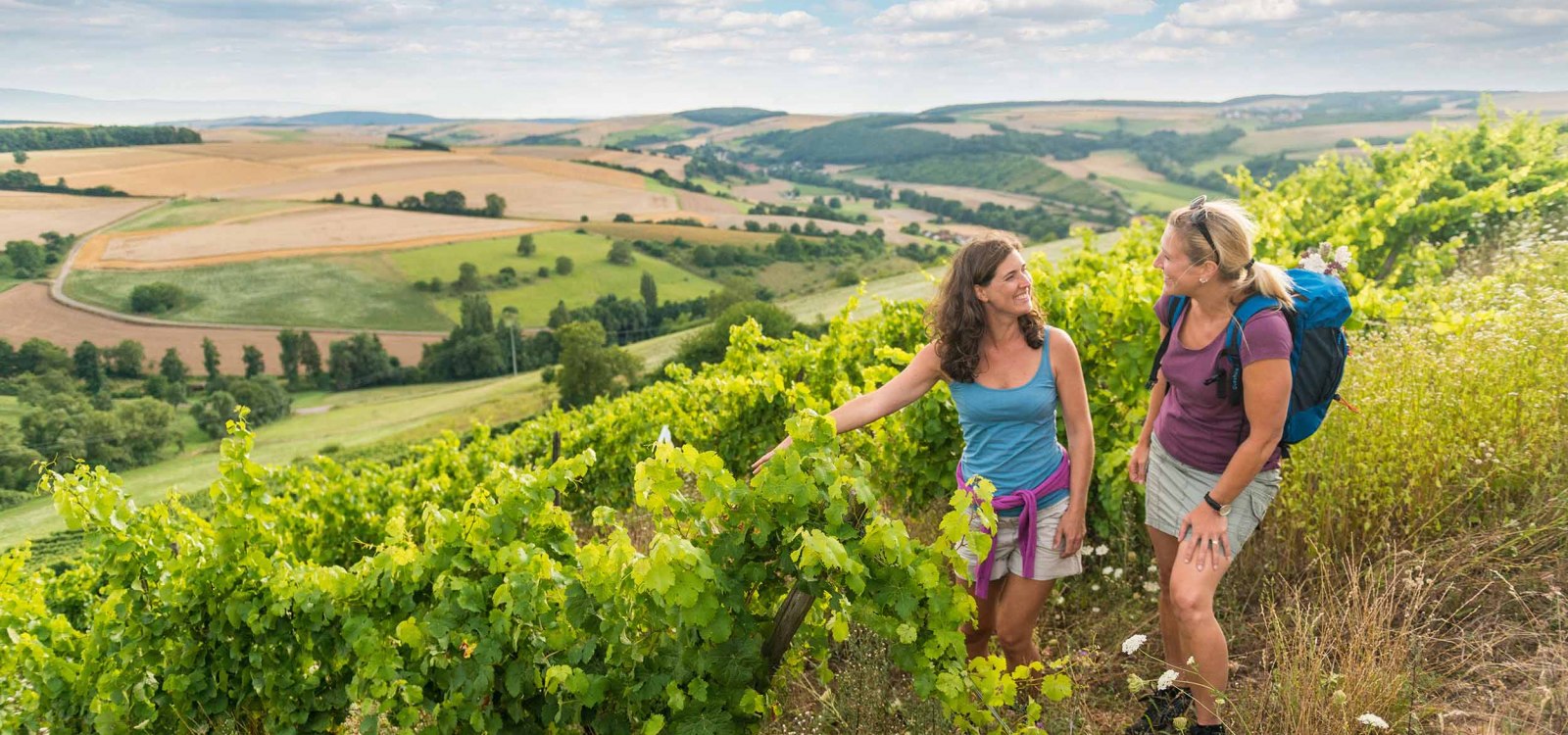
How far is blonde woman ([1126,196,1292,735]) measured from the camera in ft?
9.02

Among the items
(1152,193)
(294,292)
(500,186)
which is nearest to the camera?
(294,292)

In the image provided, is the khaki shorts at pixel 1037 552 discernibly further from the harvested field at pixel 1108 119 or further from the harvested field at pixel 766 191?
the harvested field at pixel 1108 119

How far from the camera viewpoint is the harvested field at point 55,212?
9544 cm

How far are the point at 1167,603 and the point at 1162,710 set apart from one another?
39 centimetres

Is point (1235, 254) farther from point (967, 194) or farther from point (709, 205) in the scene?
point (967, 194)

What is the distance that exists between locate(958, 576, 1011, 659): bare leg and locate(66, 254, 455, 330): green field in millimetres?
85124

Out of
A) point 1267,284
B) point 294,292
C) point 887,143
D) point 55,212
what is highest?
point 887,143

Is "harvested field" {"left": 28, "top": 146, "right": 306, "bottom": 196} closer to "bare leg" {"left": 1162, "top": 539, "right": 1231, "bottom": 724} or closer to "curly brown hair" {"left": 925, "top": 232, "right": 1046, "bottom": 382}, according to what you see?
"curly brown hair" {"left": 925, "top": 232, "right": 1046, "bottom": 382}

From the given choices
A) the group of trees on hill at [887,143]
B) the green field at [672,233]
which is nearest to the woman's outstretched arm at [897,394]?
the green field at [672,233]

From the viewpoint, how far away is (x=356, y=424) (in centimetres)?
6425

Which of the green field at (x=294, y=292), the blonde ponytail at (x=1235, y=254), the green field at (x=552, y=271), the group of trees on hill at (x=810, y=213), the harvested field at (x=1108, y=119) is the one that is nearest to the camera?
the blonde ponytail at (x=1235, y=254)

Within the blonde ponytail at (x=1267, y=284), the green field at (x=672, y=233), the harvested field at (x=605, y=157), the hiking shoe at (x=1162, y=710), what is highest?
the harvested field at (x=605, y=157)

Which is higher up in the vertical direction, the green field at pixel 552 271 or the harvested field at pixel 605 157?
the harvested field at pixel 605 157

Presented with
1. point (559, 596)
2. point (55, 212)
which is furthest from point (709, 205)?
point (559, 596)
